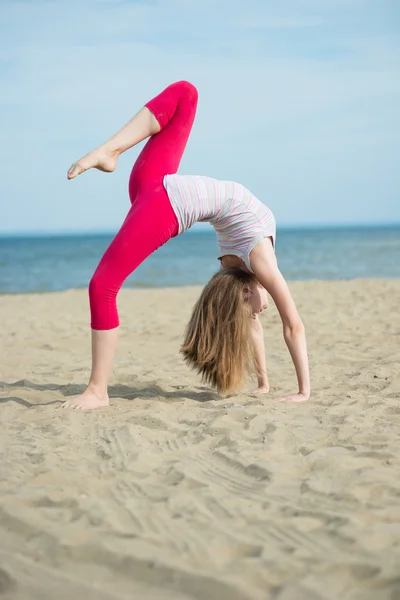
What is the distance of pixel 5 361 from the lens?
19.9ft

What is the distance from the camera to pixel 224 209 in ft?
13.2

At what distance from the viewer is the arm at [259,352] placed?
4.50 m

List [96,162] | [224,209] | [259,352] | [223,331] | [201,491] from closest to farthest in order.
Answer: [201,491], [96,162], [224,209], [223,331], [259,352]

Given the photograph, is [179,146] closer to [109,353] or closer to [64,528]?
[109,353]

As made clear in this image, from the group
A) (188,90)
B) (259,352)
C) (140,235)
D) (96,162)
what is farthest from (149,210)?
(259,352)

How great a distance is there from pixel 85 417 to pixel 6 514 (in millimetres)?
1344

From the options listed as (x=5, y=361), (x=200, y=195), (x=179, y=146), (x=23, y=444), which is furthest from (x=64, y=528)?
(x=5, y=361)

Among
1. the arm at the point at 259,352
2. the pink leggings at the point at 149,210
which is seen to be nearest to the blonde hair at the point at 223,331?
the arm at the point at 259,352

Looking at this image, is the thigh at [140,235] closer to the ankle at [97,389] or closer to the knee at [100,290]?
the knee at [100,290]

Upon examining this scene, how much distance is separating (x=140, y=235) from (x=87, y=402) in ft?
3.56

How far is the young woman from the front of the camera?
3.93 m

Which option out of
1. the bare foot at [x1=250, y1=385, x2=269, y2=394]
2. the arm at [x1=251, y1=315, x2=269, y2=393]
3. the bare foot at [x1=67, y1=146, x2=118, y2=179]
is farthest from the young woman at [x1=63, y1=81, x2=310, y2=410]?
the bare foot at [x1=250, y1=385, x2=269, y2=394]

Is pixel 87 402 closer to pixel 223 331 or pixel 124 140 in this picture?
pixel 223 331

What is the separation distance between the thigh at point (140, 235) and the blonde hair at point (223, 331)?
0.53 m
